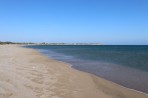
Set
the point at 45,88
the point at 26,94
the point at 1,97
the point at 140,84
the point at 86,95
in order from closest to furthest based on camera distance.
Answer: the point at 1,97 < the point at 26,94 < the point at 86,95 < the point at 45,88 < the point at 140,84

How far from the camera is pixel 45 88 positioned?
9719 mm

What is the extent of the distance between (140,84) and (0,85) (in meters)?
7.81

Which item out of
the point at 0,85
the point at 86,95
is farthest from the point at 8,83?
the point at 86,95

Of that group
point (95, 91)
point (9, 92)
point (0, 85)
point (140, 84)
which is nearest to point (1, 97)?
point (9, 92)

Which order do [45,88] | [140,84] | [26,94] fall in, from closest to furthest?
[26,94], [45,88], [140,84]

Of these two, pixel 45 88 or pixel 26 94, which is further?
pixel 45 88

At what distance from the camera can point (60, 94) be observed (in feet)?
29.1

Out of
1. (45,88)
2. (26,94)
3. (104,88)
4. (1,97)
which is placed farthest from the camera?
(104,88)

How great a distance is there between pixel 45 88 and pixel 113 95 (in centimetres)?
308

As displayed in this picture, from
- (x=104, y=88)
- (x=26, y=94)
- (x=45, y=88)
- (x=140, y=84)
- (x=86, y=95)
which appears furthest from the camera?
(x=140, y=84)

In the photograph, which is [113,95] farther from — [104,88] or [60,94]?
[60,94]

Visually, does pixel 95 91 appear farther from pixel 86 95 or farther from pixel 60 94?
pixel 60 94

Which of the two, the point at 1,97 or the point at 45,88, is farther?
the point at 45,88

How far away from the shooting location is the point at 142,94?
9.96 meters
